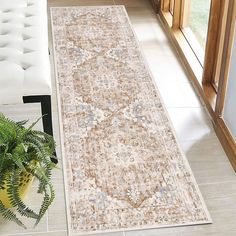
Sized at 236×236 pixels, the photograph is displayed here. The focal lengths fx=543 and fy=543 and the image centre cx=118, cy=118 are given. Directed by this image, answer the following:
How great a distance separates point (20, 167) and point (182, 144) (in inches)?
36.1

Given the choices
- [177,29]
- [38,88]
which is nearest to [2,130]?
[38,88]

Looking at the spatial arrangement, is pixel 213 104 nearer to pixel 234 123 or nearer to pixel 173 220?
pixel 234 123

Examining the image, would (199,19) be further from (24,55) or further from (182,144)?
(24,55)

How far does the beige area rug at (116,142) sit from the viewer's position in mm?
2182

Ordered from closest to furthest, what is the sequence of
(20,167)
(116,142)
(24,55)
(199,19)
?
(20,167)
(24,55)
(116,142)
(199,19)

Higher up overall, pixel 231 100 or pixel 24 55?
pixel 24 55

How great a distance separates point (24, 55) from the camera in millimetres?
2430

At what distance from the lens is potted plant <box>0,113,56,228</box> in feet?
6.40

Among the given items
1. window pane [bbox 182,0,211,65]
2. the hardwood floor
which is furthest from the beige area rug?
window pane [bbox 182,0,211,65]

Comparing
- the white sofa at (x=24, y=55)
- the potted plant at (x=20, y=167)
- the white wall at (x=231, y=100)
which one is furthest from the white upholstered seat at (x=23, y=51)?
the white wall at (x=231, y=100)

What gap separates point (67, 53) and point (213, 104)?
102cm

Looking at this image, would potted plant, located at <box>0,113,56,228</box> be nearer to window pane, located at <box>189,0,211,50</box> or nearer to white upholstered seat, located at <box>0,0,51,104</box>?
white upholstered seat, located at <box>0,0,51,104</box>

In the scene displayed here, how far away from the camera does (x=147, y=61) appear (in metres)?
3.30

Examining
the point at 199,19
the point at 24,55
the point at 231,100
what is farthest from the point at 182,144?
the point at 199,19
